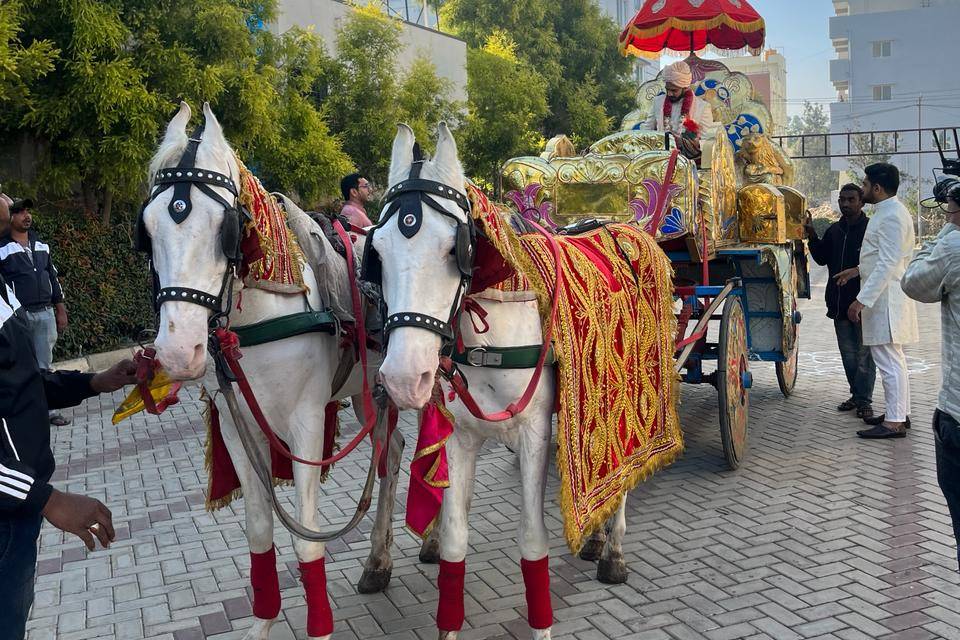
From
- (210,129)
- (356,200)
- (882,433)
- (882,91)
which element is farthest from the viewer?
(882,91)

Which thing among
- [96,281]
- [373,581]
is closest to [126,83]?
[96,281]

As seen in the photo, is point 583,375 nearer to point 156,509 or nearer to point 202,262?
point 202,262

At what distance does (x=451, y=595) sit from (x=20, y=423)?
67.3 inches

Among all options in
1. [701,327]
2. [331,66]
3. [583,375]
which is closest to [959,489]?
[583,375]

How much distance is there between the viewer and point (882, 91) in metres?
46.7

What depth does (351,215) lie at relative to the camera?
4.87 m

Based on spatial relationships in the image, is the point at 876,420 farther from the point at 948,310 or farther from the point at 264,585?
the point at 264,585

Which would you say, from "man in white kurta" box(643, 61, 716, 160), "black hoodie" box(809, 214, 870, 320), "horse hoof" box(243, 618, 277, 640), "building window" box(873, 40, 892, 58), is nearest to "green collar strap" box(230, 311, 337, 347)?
"horse hoof" box(243, 618, 277, 640)

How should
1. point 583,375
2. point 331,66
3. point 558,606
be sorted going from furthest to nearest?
point 331,66, point 558,606, point 583,375

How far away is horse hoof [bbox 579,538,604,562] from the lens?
4492 millimetres

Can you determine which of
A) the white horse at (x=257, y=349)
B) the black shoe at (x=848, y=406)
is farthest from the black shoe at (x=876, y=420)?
the white horse at (x=257, y=349)

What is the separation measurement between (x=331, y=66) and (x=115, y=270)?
6136 mm

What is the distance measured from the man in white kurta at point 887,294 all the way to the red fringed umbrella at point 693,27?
6.31ft

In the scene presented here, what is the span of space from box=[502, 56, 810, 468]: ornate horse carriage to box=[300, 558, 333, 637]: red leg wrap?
2.14 meters
